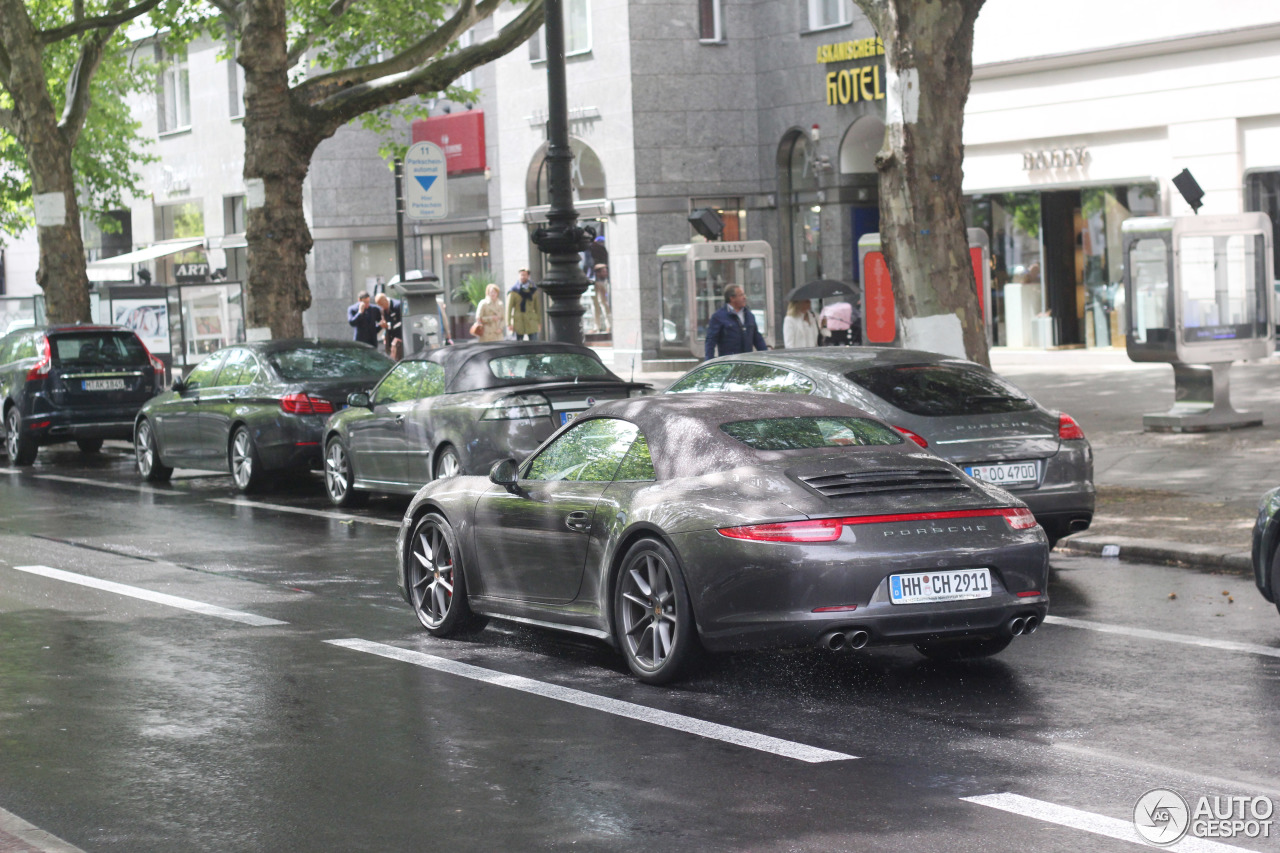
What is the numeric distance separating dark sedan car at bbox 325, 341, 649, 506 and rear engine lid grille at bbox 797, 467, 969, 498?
6121 mm

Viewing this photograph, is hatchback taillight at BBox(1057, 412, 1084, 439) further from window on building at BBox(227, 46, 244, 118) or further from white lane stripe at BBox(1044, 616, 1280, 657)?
window on building at BBox(227, 46, 244, 118)

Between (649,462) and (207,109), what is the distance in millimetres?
42860

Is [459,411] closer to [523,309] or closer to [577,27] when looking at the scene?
[523,309]

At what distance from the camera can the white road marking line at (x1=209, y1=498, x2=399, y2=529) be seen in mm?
14898

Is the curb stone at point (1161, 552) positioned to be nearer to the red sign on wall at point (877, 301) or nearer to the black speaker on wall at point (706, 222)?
the red sign on wall at point (877, 301)

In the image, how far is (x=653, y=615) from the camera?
25.7ft

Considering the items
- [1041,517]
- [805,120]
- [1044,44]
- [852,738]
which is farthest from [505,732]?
[805,120]

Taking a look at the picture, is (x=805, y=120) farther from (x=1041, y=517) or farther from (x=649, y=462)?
(x=649, y=462)

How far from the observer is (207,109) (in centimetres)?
4831

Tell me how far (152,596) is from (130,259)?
39.7m


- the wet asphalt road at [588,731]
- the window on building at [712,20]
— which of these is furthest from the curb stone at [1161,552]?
the window on building at [712,20]

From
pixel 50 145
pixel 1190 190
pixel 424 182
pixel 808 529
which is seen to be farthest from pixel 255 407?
pixel 50 145

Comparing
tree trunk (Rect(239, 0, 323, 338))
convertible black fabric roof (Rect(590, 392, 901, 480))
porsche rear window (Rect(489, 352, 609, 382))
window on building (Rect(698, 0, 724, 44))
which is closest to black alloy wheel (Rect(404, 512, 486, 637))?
convertible black fabric roof (Rect(590, 392, 901, 480))

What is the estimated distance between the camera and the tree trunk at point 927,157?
14.6 metres
